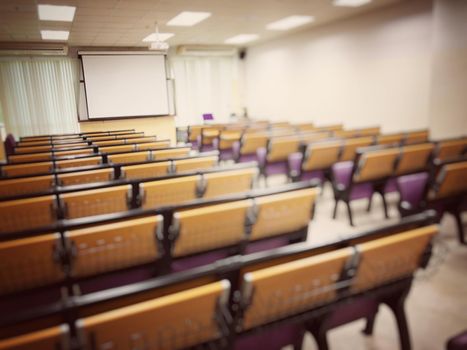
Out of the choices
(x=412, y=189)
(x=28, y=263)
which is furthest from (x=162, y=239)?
(x=412, y=189)

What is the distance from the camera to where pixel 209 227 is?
2.28 m

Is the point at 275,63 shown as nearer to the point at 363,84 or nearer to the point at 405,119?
the point at 363,84

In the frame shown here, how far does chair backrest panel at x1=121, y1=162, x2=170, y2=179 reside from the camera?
151 inches

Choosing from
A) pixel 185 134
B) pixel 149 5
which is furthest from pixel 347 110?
pixel 149 5

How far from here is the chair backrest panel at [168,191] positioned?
2934 millimetres

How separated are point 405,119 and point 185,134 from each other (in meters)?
5.31

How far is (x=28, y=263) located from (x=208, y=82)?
40.4 feet

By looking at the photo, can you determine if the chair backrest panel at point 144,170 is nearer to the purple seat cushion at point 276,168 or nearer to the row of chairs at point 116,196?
the row of chairs at point 116,196

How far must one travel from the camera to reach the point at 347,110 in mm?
9656

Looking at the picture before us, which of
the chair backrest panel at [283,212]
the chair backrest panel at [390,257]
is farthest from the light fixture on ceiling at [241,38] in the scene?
the chair backrest panel at [390,257]

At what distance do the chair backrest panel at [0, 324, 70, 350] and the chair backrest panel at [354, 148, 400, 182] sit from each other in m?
3.60

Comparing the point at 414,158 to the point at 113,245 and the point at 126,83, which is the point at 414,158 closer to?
the point at 113,245

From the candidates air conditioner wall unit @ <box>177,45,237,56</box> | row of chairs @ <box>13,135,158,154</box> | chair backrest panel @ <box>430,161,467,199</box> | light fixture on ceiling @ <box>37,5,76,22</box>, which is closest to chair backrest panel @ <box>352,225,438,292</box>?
chair backrest panel @ <box>430,161,467,199</box>

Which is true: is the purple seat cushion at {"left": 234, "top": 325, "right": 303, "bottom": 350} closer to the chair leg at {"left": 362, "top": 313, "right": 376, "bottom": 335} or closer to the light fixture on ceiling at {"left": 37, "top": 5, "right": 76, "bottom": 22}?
the chair leg at {"left": 362, "top": 313, "right": 376, "bottom": 335}
